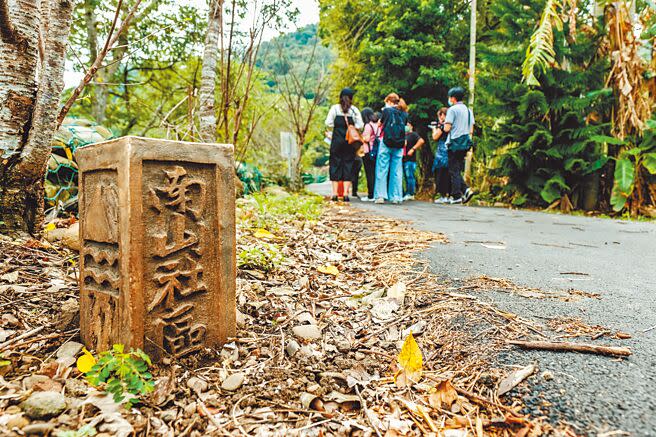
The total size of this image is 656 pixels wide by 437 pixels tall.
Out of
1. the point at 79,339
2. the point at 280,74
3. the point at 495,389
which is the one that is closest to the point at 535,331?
the point at 495,389

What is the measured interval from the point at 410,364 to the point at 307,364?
41 centimetres

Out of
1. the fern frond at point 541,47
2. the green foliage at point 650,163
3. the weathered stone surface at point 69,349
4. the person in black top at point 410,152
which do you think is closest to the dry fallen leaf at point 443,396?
the weathered stone surface at point 69,349

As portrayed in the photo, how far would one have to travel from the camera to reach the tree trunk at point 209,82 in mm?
4977

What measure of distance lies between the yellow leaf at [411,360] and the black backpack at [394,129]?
5657mm

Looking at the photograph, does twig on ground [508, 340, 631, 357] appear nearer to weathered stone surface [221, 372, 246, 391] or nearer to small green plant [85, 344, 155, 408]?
weathered stone surface [221, 372, 246, 391]

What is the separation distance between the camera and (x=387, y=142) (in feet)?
22.6

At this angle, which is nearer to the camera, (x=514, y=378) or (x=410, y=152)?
(x=514, y=378)

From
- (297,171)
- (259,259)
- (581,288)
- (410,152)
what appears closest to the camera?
(581,288)

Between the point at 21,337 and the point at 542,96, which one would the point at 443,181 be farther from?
the point at 21,337

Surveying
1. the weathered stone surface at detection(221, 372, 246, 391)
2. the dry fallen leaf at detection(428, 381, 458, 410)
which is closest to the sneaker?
the dry fallen leaf at detection(428, 381, 458, 410)

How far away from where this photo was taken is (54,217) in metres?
3.38

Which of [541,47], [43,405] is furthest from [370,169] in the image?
[43,405]

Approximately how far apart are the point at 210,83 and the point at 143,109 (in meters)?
8.16

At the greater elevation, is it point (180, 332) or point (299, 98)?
point (299, 98)
